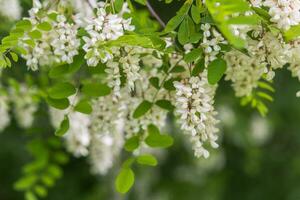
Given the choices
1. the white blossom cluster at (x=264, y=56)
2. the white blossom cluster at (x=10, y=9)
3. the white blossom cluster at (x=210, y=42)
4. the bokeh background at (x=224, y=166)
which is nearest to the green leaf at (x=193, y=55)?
the white blossom cluster at (x=210, y=42)

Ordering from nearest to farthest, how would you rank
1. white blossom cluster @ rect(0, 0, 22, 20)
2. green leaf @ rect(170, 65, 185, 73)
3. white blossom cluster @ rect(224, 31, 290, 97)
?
white blossom cluster @ rect(224, 31, 290, 97) < green leaf @ rect(170, 65, 185, 73) < white blossom cluster @ rect(0, 0, 22, 20)

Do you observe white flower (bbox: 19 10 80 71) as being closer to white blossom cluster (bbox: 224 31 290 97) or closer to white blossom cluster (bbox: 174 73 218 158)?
white blossom cluster (bbox: 174 73 218 158)

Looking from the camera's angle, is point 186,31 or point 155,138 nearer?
Answer: point 186,31

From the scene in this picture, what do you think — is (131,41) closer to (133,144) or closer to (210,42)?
(210,42)

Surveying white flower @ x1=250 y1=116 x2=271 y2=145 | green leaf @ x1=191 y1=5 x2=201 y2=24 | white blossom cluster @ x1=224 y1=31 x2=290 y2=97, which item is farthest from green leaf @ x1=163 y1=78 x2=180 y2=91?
white flower @ x1=250 y1=116 x2=271 y2=145

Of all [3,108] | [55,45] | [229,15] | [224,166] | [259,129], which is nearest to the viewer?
[229,15]

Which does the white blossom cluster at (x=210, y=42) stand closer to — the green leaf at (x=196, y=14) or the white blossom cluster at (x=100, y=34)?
the green leaf at (x=196, y=14)

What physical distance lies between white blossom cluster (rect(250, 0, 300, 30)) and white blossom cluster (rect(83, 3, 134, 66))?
427 millimetres

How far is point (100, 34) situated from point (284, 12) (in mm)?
517

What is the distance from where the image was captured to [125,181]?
7.70 ft

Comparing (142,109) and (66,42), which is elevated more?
(66,42)

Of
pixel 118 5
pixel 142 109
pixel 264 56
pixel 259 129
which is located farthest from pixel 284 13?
pixel 259 129

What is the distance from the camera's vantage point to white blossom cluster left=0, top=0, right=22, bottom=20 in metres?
3.35

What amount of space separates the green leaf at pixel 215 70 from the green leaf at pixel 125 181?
1.66 ft
